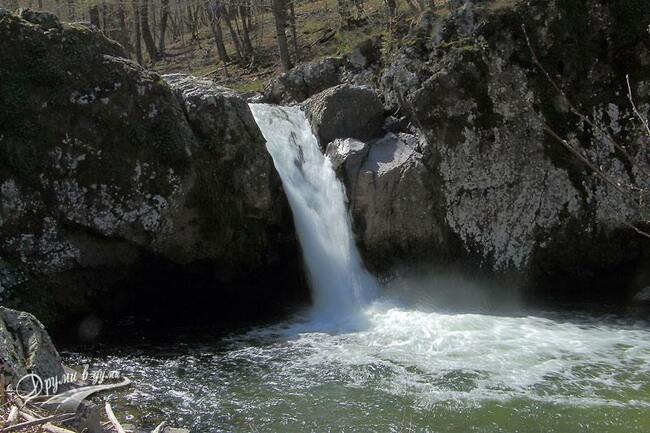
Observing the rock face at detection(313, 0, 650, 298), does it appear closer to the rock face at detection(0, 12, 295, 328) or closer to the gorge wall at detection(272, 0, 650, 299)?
the gorge wall at detection(272, 0, 650, 299)

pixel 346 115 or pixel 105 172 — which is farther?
pixel 346 115

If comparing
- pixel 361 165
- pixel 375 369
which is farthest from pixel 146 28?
pixel 375 369

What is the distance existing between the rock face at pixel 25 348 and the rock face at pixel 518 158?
6098 millimetres

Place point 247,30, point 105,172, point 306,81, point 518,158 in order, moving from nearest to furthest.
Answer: point 105,172, point 518,158, point 306,81, point 247,30

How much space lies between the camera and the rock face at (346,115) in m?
12.0

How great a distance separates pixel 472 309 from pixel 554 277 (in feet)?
6.37

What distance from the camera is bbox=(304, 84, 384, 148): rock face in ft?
39.2

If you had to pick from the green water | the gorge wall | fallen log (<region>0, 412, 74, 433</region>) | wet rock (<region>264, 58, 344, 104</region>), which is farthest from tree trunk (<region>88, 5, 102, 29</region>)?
fallen log (<region>0, 412, 74, 433</region>)

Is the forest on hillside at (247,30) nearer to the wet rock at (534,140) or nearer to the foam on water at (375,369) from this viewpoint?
the wet rock at (534,140)

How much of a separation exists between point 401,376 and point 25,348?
13.4ft

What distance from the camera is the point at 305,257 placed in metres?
11.2

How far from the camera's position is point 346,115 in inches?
472

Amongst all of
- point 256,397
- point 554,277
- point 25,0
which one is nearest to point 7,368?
point 256,397

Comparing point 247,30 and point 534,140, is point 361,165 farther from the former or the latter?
point 247,30
